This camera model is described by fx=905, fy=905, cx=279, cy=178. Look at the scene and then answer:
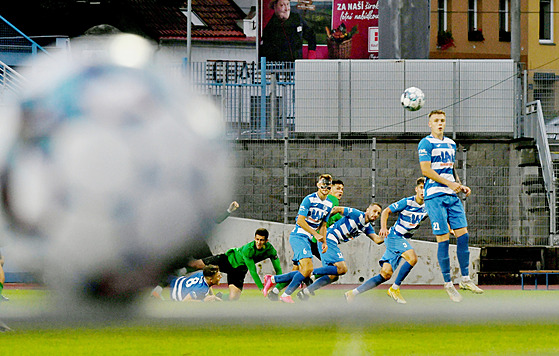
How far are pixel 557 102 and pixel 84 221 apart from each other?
47.7ft

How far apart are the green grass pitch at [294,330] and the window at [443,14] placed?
34.6 m

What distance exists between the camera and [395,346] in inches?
271

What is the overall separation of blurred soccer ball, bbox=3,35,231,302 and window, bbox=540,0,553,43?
39.4 metres

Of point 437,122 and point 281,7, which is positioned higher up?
point 281,7

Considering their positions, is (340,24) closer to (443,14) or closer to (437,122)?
(443,14)

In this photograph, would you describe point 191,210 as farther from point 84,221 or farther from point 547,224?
point 547,224

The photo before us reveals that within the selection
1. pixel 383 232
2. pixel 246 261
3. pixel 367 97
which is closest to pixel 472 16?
pixel 367 97

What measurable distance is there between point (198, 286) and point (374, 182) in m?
5.68

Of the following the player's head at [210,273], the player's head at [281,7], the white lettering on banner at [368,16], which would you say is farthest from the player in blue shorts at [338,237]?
the player's head at [281,7]

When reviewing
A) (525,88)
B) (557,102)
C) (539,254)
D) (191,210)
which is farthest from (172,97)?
(557,102)

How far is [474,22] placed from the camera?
4400 centimetres

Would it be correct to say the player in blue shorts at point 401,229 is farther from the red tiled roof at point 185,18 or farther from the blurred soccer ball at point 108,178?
the red tiled roof at point 185,18

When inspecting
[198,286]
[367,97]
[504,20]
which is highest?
[504,20]

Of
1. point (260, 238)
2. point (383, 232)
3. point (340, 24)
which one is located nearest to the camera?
point (383, 232)
